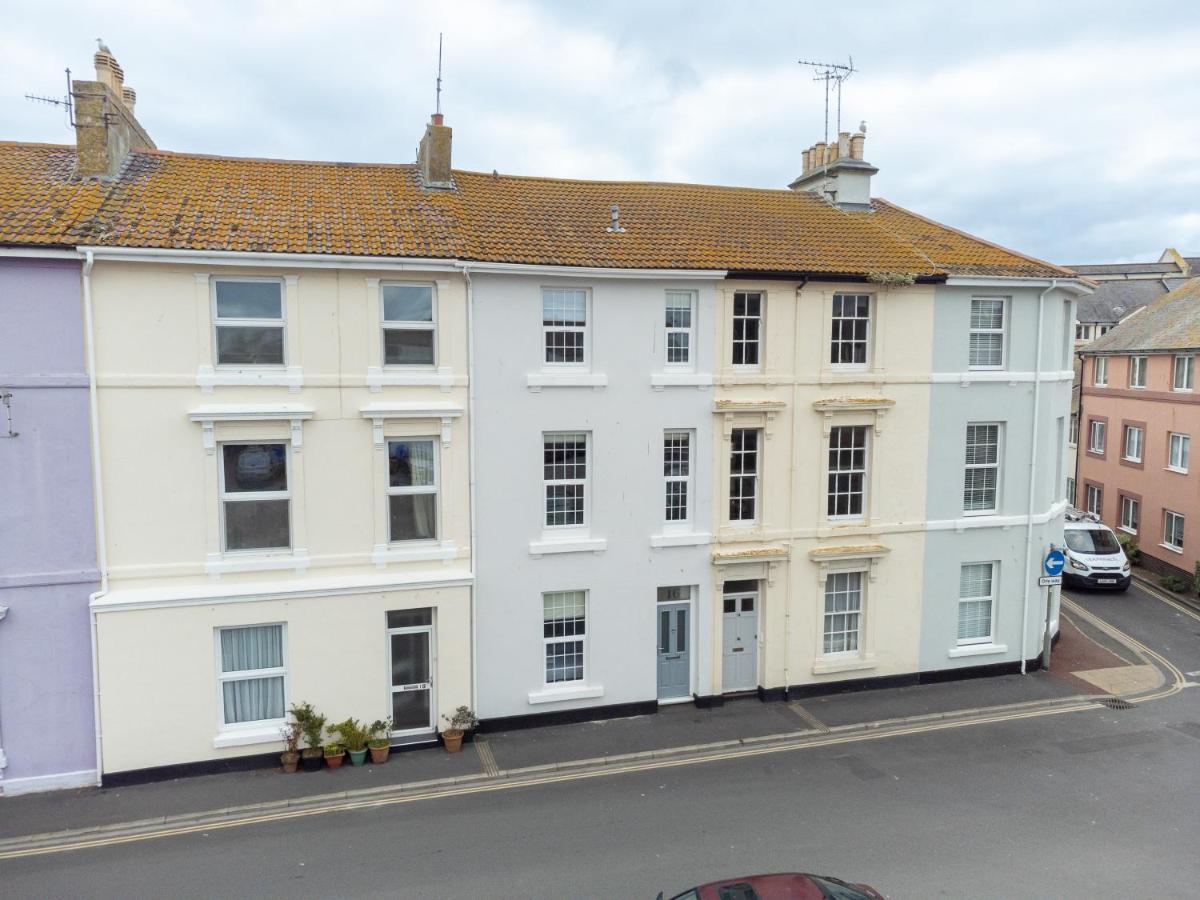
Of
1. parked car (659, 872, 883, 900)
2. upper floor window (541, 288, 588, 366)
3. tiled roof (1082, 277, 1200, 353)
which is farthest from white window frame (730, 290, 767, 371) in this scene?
tiled roof (1082, 277, 1200, 353)

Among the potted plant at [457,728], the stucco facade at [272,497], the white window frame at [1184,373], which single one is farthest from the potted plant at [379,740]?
the white window frame at [1184,373]

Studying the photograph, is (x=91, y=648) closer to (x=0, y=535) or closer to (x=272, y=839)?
(x=0, y=535)

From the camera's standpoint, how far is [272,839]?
517 inches

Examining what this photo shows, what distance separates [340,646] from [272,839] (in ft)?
11.6

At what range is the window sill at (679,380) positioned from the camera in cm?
1730

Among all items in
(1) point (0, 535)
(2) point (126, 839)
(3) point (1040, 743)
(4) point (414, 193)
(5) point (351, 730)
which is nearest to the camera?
(2) point (126, 839)

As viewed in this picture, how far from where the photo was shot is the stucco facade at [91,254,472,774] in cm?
1448

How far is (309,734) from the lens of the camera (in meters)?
15.2

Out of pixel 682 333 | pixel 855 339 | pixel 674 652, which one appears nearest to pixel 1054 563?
pixel 855 339

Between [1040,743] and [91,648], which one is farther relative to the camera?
[1040,743]

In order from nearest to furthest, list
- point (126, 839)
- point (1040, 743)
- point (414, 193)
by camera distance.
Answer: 1. point (126, 839)
2. point (1040, 743)
3. point (414, 193)

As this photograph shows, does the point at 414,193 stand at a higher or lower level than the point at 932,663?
higher

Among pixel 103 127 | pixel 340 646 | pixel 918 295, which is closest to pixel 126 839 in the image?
pixel 340 646

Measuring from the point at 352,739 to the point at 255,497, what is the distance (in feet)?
15.8
